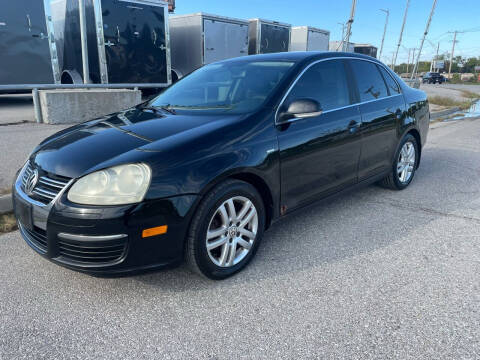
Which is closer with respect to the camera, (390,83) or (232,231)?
(232,231)

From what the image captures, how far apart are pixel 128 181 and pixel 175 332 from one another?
3.07 ft

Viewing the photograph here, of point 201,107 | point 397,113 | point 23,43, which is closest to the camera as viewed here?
point 201,107

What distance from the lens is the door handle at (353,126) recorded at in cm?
374

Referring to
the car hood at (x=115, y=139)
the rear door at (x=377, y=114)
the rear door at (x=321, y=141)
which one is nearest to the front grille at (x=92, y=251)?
the car hood at (x=115, y=139)

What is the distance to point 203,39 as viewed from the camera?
43.8 ft

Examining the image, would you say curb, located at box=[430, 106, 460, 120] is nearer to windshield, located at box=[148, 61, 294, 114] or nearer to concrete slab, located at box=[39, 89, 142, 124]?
concrete slab, located at box=[39, 89, 142, 124]

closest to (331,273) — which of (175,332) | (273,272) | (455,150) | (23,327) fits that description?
(273,272)

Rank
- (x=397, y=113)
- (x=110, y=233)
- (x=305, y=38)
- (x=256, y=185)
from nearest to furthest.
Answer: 1. (x=110, y=233)
2. (x=256, y=185)
3. (x=397, y=113)
4. (x=305, y=38)

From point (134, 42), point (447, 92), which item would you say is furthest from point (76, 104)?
point (447, 92)

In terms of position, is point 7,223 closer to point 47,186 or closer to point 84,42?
point 47,186

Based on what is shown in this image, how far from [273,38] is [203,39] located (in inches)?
148

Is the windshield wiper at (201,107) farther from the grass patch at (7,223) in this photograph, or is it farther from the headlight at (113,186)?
the grass patch at (7,223)

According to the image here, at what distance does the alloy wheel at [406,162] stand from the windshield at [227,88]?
2.16 metres

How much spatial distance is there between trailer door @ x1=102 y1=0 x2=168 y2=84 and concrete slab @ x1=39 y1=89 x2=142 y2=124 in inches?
131
